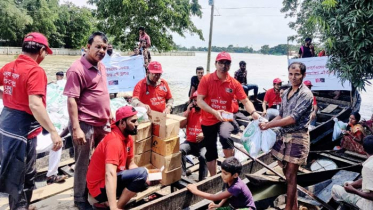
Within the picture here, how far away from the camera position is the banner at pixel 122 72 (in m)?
7.99

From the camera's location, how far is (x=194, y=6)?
68.5 feet

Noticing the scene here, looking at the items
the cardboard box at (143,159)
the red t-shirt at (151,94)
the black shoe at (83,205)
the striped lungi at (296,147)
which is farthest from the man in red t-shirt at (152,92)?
the striped lungi at (296,147)

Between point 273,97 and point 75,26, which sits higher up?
point 75,26

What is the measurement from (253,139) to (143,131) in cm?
137

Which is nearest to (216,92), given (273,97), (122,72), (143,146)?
(143,146)

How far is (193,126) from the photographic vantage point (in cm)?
466

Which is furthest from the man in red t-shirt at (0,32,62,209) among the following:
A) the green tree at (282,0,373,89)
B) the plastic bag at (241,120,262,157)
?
the green tree at (282,0,373,89)

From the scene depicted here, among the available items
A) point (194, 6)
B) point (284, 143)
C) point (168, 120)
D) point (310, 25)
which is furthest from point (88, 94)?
point (194, 6)

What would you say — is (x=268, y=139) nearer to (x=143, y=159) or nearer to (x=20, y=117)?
(x=143, y=159)

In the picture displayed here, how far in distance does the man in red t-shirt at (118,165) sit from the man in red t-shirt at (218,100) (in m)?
1.28

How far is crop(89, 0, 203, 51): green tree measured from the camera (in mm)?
16062

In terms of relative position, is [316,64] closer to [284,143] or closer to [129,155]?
[284,143]

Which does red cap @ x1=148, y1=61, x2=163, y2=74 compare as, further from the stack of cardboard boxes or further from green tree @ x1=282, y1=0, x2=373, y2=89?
green tree @ x1=282, y1=0, x2=373, y2=89

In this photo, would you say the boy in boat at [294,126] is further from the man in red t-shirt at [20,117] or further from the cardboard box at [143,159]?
the man in red t-shirt at [20,117]
